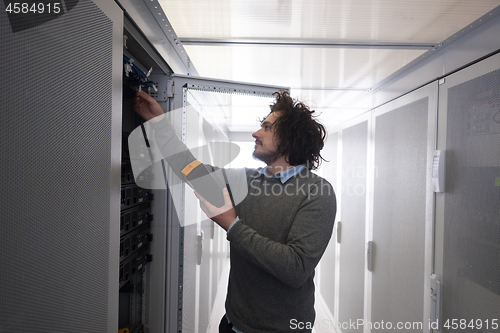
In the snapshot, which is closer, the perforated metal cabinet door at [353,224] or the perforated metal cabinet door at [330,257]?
the perforated metal cabinet door at [353,224]

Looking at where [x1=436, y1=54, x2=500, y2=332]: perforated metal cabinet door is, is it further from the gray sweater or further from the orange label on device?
the orange label on device

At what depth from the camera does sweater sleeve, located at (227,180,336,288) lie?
0.85m

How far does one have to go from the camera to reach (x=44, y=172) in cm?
45

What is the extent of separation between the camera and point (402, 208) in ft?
5.52

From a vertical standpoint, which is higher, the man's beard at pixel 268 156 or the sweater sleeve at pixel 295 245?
the man's beard at pixel 268 156

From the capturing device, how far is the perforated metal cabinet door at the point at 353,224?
2.25 meters

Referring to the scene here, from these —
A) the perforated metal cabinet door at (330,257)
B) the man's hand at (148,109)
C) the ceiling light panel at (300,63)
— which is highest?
the ceiling light panel at (300,63)

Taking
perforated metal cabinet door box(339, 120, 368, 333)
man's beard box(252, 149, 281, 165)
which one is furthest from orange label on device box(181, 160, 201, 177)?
perforated metal cabinet door box(339, 120, 368, 333)

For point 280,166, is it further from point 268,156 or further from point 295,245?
point 295,245

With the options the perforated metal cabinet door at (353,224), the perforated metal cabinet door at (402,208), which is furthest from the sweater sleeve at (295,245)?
the perforated metal cabinet door at (353,224)

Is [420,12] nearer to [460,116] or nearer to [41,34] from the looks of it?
[460,116]

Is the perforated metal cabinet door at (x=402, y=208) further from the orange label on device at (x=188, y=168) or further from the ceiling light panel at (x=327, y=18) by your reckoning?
the orange label on device at (x=188, y=168)

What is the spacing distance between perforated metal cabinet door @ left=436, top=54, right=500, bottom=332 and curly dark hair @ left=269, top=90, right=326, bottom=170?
2.24 feet

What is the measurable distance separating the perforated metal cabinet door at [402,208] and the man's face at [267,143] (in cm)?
95
